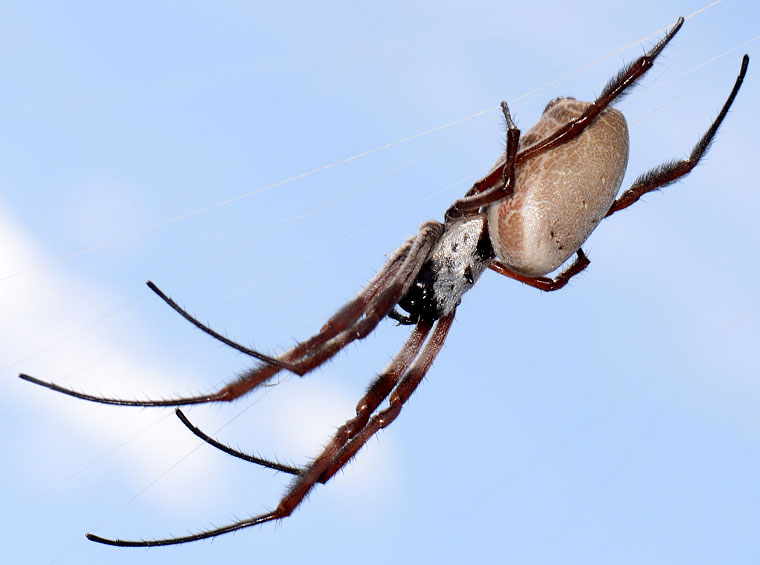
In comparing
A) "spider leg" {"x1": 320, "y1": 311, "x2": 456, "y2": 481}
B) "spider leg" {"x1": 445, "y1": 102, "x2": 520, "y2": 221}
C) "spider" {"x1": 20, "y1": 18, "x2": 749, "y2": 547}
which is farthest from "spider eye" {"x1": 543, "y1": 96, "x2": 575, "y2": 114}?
"spider leg" {"x1": 320, "y1": 311, "x2": 456, "y2": 481}

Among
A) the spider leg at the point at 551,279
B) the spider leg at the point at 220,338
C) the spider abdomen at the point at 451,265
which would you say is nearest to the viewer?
the spider leg at the point at 220,338

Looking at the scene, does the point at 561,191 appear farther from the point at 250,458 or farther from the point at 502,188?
the point at 250,458

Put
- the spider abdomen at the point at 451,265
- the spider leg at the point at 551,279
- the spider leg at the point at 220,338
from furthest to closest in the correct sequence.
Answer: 1. the spider leg at the point at 551,279
2. the spider abdomen at the point at 451,265
3. the spider leg at the point at 220,338

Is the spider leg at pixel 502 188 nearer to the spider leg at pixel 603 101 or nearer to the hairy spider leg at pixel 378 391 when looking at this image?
the spider leg at pixel 603 101

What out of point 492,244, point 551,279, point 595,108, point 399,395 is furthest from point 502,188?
point 399,395

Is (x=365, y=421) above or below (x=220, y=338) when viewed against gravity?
below

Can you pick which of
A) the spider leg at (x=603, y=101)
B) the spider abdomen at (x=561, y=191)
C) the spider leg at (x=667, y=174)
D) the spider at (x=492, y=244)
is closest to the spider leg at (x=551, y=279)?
the spider at (x=492, y=244)

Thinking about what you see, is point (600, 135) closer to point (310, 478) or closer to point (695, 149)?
point (695, 149)
